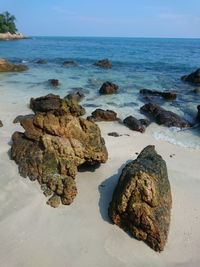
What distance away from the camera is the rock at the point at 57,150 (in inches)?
392

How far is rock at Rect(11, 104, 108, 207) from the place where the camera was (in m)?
9.97

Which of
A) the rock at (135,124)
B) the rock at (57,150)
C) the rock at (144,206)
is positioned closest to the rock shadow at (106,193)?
the rock at (144,206)

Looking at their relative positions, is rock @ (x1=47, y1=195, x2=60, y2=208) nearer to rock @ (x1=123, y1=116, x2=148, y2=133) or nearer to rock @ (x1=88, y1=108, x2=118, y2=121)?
rock @ (x1=123, y1=116, x2=148, y2=133)

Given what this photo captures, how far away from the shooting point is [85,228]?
8.51 meters

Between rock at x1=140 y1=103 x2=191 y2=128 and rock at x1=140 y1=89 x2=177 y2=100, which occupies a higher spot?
rock at x1=140 y1=103 x2=191 y2=128

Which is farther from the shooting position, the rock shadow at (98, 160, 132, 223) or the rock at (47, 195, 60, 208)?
the rock at (47, 195, 60, 208)

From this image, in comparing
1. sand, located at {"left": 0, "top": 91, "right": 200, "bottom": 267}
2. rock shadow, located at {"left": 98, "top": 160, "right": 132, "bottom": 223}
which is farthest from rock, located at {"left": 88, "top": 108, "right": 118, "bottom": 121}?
rock shadow, located at {"left": 98, "top": 160, "right": 132, "bottom": 223}

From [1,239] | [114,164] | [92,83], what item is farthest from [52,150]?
[92,83]

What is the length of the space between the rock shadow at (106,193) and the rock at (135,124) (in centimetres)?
457

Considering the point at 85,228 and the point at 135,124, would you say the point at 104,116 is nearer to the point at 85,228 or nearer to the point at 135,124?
the point at 135,124

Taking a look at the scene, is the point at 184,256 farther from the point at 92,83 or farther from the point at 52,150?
the point at 92,83

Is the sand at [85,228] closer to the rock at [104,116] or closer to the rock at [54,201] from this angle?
the rock at [54,201]

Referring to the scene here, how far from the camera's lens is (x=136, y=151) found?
13.0 metres

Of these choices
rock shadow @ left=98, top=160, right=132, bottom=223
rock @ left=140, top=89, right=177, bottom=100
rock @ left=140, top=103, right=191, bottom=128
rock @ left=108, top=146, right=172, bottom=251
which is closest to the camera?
rock @ left=108, top=146, right=172, bottom=251
